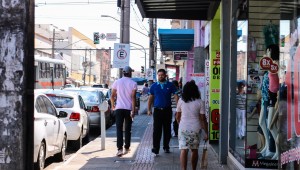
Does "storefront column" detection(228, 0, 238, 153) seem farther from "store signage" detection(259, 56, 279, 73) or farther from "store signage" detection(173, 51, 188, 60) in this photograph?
"store signage" detection(173, 51, 188, 60)

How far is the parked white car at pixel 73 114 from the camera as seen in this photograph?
42.3 feet

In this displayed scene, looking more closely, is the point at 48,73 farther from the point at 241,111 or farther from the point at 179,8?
the point at 241,111

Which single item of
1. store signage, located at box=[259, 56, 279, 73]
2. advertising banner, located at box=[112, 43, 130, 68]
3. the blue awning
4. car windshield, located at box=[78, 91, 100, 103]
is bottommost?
car windshield, located at box=[78, 91, 100, 103]

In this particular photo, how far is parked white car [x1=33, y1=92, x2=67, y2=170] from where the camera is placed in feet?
29.3

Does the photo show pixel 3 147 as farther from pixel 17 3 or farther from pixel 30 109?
pixel 17 3

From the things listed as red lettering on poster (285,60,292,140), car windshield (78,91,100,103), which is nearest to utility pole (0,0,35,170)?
red lettering on poster (285,60,292,140)

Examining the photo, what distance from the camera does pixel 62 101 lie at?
1367 centimetres

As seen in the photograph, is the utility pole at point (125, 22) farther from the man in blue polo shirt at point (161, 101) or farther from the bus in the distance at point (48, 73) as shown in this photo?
the bus in the distance at point (48, 73)

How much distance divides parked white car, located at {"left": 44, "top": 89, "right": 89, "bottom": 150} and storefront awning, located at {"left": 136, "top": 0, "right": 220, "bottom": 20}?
3.10 meters

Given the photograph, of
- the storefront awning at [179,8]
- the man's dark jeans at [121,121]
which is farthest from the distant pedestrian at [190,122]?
the storefront awning at [179,8]

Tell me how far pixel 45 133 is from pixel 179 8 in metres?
5.06

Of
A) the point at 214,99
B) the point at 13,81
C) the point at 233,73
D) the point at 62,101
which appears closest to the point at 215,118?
the point at 214,99

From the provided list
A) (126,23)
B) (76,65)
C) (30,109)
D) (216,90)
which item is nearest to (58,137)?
(216,90)

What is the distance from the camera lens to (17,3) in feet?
14.0
